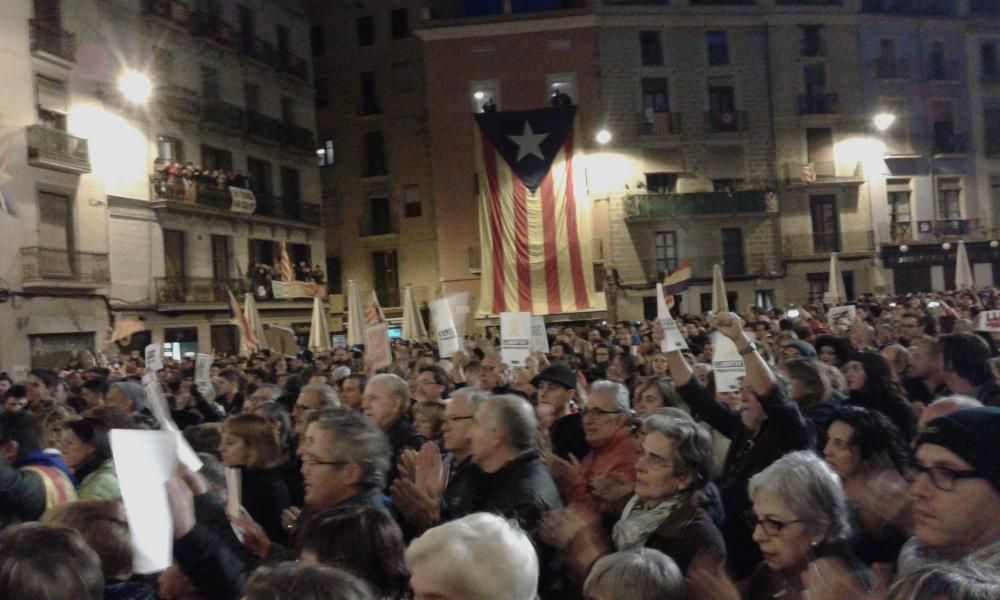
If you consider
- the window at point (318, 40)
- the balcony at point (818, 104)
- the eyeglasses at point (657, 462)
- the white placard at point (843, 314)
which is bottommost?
the eyeglasses at point (657, 462)

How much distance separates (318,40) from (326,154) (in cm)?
499

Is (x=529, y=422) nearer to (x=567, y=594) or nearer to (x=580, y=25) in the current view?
(x=567, y=594)

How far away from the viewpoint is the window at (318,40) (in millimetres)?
40688

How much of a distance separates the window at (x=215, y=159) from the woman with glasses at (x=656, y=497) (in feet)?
96.2

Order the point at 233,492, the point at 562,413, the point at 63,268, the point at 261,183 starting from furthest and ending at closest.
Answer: the point at 261,183 < the point at 63,268 < the point at 562,413 < the point at 233,492

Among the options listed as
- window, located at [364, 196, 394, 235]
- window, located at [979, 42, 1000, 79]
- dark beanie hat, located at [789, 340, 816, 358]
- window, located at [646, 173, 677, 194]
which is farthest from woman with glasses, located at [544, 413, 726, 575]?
window, located at [979, 42, 1000, 79]

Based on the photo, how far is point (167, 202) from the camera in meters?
28.2

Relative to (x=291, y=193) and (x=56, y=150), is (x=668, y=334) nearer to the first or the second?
(x=56, y=150)

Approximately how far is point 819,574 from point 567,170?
29.6 metres

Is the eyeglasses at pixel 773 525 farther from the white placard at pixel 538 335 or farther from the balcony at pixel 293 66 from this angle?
the balcony at pixel 293 66

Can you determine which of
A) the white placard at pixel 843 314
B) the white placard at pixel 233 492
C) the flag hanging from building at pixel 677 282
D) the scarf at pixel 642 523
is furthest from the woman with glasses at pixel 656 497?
the white placard at pixel 843 314

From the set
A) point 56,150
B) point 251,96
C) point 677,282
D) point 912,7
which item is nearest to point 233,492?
point 677,282

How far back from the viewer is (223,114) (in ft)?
104

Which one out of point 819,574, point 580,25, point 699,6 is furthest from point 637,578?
point 699,6
